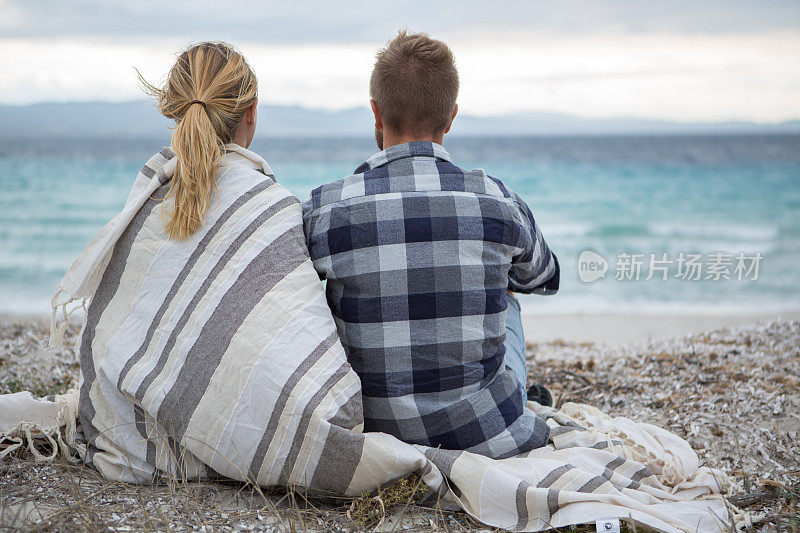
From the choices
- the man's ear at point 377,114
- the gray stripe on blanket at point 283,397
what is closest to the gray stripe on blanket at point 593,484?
the gray stripe on blanket at point 283,397

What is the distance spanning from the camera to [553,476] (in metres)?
2.40

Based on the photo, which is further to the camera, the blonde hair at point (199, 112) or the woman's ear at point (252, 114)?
the woman's ear at point (252, 114)

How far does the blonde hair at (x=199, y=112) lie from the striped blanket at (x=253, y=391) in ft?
0.23

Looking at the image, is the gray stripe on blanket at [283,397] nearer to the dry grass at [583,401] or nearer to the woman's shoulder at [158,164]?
the dry grass at [583,401]

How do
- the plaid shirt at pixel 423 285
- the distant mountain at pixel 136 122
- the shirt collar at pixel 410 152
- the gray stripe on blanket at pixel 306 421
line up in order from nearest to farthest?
the gray stripe on blanket at pixel 306 421
the plaid shirt at pixel 423 285
the shirt collar at pixel 410 152
the distant mountain at pixel 136 122

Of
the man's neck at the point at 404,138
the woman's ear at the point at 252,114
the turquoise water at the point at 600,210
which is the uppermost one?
the woman's ear at the point at 252,114

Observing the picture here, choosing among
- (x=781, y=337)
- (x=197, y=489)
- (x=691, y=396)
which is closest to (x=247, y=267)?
(x=197, y=489)

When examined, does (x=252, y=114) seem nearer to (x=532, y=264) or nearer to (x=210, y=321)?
(x=210, y=321)

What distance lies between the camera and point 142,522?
2199 millimetres

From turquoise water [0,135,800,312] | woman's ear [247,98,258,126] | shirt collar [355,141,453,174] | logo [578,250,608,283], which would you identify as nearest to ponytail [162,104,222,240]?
woman's ear [247,98,258,126]

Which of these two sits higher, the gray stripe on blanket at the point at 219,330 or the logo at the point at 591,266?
the gray stripe on blanket at the point at 219,330

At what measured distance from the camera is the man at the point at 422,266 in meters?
2.36

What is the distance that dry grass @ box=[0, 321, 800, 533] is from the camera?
2279 mm

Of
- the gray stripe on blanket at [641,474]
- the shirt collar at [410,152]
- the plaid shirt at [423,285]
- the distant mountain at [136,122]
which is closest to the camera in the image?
the plaid shirt at [423,285]
